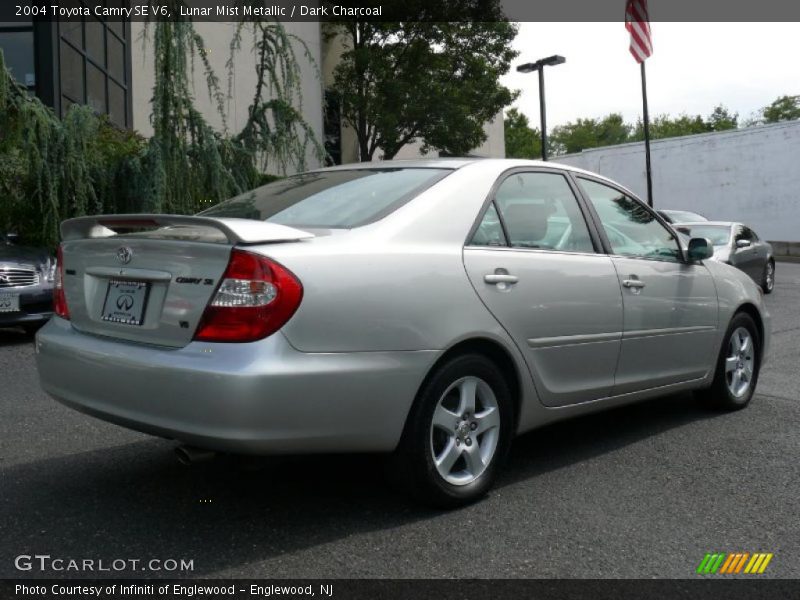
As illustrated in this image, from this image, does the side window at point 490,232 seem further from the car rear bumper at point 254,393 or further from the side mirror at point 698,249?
the side mirror at point 698,249

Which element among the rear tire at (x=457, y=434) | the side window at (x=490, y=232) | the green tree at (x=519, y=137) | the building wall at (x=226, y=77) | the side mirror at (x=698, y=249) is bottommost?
the rear tire at (x=457, y=434)

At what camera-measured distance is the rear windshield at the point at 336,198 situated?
385cm

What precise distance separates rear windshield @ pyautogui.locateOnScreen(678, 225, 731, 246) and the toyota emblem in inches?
441

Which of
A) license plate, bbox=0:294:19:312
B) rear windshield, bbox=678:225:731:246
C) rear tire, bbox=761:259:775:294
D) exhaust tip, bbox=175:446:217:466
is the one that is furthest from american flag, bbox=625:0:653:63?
exhaust tip, bbox=175:446:217:466

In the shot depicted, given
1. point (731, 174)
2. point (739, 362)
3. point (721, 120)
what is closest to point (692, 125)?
point (721, 120)

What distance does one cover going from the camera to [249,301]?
3223 mm

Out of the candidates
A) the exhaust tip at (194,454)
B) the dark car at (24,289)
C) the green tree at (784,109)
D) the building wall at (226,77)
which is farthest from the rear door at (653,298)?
the green tree at (784,109)

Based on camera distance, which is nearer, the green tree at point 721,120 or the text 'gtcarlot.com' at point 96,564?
the text 'gtcarlot.com' at point 96,564

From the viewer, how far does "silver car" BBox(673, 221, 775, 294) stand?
13266 mm

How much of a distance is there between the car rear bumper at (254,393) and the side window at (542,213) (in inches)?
39.6

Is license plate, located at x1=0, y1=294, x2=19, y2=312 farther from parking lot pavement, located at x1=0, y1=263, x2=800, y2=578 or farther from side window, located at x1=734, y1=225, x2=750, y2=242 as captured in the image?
side window, located at x1=734, y1=225, x2=750, y2=242

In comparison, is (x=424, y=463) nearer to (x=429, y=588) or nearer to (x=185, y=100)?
(x=429, y=588)

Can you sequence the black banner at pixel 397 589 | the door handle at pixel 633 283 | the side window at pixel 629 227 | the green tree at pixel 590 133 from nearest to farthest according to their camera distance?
1. the black banner at pixel 397 589
2. the door handle at pixel 633 283
3. the side window at pixel 629 227
4. the green tree at pixel 590 133

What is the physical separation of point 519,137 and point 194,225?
70824mm
